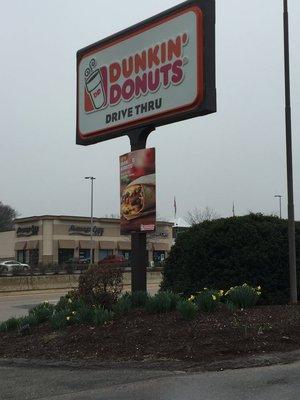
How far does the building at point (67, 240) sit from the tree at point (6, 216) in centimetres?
3443

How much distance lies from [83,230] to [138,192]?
71215mm

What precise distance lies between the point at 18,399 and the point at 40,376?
48.5 inches

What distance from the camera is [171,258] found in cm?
1384

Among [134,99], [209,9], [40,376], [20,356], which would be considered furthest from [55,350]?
[209,9]

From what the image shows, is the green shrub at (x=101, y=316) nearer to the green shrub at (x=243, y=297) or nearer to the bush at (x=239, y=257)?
the green shrub at (x=243, y=297)

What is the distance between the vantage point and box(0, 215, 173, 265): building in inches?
3103

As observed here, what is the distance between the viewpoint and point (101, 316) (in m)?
9.95

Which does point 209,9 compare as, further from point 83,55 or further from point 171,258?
point 171,258

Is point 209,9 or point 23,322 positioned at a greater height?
point 209,9

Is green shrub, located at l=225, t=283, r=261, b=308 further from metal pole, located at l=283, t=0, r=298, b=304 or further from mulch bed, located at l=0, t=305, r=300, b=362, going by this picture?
metal pole, located at l=283, t=0, r=298, b=304

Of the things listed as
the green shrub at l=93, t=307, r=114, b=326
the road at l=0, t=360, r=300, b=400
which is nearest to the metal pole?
the green shrub at l=93, t=307, r=114, b=326

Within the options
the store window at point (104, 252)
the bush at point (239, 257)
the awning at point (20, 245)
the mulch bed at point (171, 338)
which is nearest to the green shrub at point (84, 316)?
the mulch bed at point (171, 338)

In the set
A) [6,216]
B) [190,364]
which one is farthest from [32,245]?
[190,364]

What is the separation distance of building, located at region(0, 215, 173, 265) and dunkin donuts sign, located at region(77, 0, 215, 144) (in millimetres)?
60044
